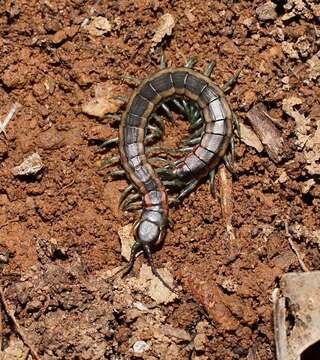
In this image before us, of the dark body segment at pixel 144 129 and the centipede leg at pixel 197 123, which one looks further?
the centipede leg at pixel 197 123

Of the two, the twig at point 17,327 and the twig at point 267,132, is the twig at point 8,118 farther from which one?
the twig at point 267,132

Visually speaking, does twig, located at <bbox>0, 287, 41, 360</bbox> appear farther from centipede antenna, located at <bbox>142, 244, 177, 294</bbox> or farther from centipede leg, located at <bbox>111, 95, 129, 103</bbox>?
centipede leg, located at <bbox>111, 95, 129, 103</bbox>

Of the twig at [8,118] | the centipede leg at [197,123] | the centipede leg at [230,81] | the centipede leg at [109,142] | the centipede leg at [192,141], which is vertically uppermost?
the twig at [8,118]

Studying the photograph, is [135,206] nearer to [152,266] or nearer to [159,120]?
[152,266]

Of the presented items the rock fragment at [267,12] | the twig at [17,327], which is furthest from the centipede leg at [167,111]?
the twig at [17,327]

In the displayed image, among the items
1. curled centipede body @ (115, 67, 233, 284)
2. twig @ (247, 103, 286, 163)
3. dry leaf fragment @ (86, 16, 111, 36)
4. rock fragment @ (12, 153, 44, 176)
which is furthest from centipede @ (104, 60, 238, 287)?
rock fragment @ (12, 153, 44, 176)

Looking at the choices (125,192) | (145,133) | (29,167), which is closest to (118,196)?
(125,192)

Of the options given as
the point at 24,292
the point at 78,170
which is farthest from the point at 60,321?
the point at 78,170

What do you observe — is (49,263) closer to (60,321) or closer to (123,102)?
(60,321)
